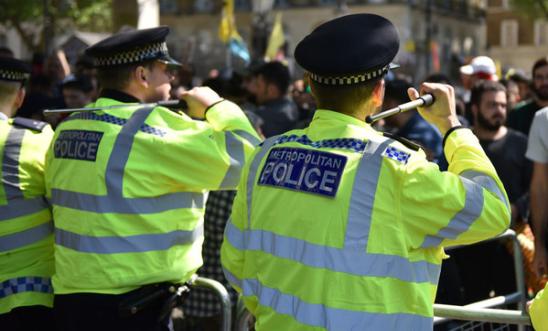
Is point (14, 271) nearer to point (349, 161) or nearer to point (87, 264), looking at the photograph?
point (87, 264)

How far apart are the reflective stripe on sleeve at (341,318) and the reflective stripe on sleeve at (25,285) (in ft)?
5.96

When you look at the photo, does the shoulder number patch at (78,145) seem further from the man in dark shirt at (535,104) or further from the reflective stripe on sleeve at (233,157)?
the man in dark shirt at (535,104)

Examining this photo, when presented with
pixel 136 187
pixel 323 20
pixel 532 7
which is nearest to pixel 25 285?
pixel 136 187

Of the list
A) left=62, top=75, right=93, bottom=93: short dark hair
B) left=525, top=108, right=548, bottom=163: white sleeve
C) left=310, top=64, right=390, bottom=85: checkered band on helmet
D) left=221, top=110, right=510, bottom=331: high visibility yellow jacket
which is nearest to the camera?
left=221, top=110, right=510, bottom=331: high visibility yellow jacket

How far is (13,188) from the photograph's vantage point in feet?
14.9

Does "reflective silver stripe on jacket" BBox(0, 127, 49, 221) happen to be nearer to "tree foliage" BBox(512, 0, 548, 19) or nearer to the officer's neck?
the officer's neck

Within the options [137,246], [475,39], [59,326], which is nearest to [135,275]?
[137,246]

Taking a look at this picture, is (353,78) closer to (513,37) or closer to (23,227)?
(23,227)

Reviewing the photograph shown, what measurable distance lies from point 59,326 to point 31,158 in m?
0.86

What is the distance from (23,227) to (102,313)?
75 cm

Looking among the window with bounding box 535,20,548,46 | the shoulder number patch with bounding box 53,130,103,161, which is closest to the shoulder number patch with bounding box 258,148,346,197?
the shoulder number patch with bounding box 53,130,103,161

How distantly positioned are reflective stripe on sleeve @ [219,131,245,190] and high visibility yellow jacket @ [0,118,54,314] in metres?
1.00

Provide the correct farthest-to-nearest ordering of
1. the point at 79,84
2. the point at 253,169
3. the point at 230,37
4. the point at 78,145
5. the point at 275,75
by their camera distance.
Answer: the point at 230,37 → the point at 275,75 → the point at 79,84 → the point at 78,145 → the point at 253,169

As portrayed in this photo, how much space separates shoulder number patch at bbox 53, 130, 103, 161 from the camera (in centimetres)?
414
